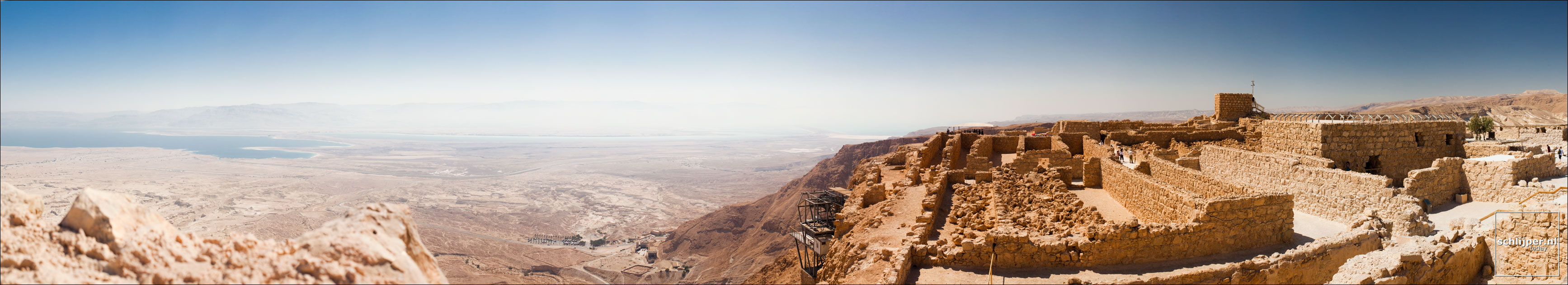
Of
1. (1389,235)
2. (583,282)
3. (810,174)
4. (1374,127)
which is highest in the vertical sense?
(1374,127)

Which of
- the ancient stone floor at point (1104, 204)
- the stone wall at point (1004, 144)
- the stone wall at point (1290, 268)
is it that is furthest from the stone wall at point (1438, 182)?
the stone wall at point (1004, 144)

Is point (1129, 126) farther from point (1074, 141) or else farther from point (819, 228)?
point (819, 228)

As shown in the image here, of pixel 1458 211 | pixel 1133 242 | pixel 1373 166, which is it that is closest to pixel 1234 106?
pixel 1373 166

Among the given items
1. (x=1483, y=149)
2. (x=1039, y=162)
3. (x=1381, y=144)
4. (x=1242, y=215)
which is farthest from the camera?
(x=1039, y=162)

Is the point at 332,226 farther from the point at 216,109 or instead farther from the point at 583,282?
the point at 216,109

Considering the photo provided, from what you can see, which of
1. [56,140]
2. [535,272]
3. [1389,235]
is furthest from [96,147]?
[1389,235]

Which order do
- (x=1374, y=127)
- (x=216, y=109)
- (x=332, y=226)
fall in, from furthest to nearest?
(x=216, y=109) < (x=1374, y=127) < (x=332, y=226)

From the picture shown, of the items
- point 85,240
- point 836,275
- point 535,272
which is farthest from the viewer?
point 535,272

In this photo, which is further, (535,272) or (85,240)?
(535,272)
